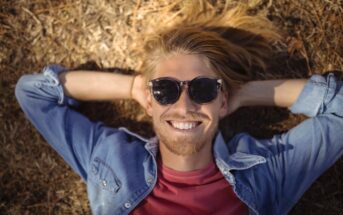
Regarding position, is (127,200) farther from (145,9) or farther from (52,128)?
(145,9)

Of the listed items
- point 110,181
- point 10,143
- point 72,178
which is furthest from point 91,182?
point 10,143

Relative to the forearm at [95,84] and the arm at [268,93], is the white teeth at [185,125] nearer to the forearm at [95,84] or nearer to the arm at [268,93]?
the arm at [268,93]

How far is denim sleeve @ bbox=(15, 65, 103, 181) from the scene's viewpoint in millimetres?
3156

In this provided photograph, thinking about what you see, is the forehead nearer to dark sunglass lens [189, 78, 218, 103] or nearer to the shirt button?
dark sunglass lens [189, 78, 218, 103]

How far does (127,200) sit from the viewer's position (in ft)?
10.1

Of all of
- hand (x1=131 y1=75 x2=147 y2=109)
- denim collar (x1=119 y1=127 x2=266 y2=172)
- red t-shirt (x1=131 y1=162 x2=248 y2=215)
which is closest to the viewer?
red t-shirt (x1=131 y1=162 x2=248 y2=215)

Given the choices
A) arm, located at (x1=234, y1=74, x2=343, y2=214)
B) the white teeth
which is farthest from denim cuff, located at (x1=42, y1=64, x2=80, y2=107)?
arm, located at (x1=234, y1=74, x2=343, y2=214)

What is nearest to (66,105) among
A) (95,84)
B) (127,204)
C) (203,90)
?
(95,84)

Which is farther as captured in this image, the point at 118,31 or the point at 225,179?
the point at 118,31

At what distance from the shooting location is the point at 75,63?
11.7 ft

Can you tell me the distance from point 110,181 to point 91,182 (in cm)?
17

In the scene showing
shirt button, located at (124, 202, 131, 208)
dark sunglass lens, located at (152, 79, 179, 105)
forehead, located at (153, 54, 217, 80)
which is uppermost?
forehead, located at (153, 54, 217, 80)

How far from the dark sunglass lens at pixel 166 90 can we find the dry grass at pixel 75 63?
0.81 m

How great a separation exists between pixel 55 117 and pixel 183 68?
110 centimetres
